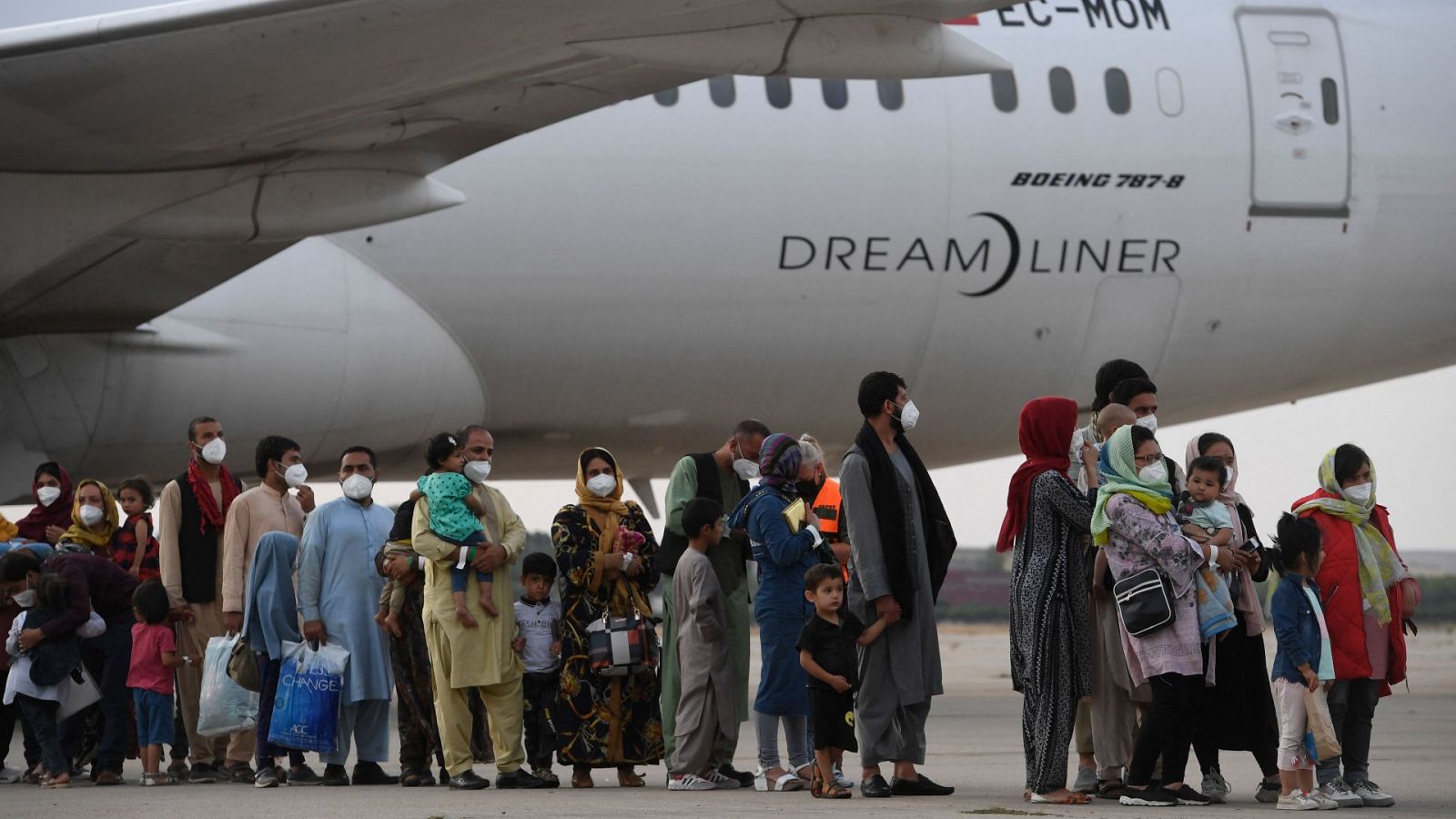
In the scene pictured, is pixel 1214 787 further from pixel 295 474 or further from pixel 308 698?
pixel 295 474

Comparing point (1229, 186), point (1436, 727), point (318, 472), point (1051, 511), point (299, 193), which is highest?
point (1229, 186)

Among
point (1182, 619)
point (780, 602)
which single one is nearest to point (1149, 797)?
point (1182, 619)

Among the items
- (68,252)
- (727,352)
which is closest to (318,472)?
(727,352)

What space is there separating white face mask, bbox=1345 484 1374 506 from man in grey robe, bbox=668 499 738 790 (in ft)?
7.65

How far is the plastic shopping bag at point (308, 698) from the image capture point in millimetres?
→ 7906

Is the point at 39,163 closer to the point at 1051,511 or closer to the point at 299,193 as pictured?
the point at 299,193

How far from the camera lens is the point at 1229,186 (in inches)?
456

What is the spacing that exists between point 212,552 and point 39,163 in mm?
1781

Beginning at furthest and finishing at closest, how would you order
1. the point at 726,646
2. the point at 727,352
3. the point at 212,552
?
the point at 727,352 → the point at 212,552 → the point at 726,646

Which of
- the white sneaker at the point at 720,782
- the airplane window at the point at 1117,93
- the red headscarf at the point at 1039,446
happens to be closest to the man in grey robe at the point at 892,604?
the red headscarf at the point at 1039,446

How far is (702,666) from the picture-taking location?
7758mm

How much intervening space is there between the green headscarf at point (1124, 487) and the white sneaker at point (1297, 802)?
1008 millimetres

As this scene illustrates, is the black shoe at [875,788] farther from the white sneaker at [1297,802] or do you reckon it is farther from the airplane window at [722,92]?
the airplane window at [722,92]

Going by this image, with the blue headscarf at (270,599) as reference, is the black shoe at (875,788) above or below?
below
